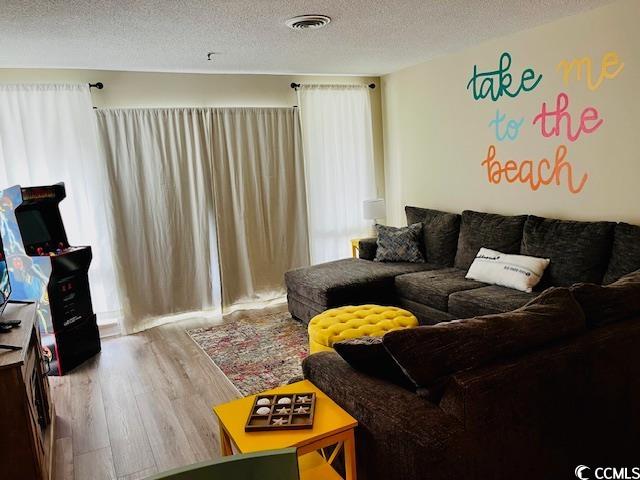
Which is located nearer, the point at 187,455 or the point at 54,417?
the point at 187,455

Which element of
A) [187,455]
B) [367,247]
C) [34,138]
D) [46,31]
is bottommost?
Result: [187,455]

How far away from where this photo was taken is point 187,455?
286 cm

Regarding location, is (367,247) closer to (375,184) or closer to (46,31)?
(375,184)

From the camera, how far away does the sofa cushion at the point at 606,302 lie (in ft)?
7.14

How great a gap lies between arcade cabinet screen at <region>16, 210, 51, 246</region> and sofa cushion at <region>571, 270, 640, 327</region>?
3803 mm

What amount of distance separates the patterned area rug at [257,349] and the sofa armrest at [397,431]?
160 cm

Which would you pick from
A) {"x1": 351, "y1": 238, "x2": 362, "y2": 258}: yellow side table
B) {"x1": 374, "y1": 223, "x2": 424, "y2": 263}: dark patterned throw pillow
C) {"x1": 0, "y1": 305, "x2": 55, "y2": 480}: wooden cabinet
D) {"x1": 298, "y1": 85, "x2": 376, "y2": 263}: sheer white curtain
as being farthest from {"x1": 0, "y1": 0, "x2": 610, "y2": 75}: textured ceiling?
{"x1": 351, "y1": 238, "x2": 362, "y2": 258}: yellow side table

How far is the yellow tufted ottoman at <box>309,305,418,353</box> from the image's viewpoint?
3324 mm

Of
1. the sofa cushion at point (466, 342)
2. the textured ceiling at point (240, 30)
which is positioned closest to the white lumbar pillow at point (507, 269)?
the textured ceiling at point (240, 30)

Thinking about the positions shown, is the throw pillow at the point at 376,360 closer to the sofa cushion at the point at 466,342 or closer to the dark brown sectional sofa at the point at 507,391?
the dark brown sectional sofa at the point at 507,391

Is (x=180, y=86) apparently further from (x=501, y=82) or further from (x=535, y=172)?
(x=535, y=172)

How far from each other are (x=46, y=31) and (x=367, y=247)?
330cm

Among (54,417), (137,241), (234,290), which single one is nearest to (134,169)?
(137,241)

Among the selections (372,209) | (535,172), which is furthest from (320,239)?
(535,172)
